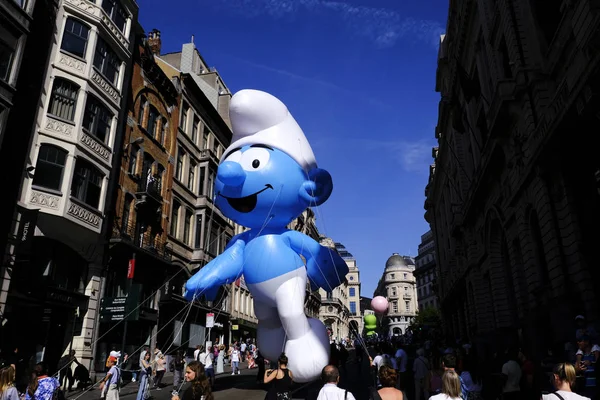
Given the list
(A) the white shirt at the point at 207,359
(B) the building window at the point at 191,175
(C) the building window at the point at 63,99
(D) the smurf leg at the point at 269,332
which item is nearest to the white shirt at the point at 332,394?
(D) the smurf leg at the point at 269,332

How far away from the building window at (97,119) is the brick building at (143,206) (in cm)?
149

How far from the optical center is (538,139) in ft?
44.8

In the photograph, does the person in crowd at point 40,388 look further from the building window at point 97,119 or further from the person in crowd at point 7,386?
the building window at point 97,119

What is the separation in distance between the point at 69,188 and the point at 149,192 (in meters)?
6.01

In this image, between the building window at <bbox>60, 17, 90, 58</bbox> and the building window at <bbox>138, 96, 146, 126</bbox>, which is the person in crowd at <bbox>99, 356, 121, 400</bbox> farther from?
the building window at <bbox>138, 96, 146, 126</bbox>

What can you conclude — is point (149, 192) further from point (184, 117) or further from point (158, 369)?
point (158, 369)

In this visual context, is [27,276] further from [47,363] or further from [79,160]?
[79,160]

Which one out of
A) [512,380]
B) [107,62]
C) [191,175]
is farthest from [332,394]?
[191,175]

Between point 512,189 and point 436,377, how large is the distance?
12.5 m

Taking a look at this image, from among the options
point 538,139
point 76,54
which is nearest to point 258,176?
point 538,139

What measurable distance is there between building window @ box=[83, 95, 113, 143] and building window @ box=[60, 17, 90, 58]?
197 centimetres

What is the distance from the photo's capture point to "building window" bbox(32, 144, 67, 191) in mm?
16641

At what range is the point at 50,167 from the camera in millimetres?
17000

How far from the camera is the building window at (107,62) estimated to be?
773 inches
